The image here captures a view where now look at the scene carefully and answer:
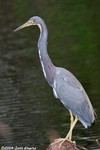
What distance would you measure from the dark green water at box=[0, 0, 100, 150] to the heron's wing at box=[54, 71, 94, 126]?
151 cm

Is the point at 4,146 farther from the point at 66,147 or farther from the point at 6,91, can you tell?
the point at 6,91

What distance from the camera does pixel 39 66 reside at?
1862 centimetres

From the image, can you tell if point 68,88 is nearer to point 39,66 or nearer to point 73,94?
point 73,94

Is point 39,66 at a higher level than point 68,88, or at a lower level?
lower

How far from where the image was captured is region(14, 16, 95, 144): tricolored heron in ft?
33.5

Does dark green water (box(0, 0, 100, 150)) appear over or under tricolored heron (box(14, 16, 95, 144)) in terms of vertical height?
under

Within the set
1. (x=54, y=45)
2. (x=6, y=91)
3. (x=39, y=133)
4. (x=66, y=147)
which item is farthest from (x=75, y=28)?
(x=66, y=147)

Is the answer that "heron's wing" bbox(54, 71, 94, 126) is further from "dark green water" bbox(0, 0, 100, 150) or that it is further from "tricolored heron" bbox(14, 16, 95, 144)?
"dark green water" bbox(0, 0, 100, 150)

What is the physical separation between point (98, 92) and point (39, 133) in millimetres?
2716

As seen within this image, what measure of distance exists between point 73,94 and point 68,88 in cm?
12

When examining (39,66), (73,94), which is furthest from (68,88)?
(39,66)

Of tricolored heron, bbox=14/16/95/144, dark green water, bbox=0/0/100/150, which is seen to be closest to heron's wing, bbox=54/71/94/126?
tricolored heron, bbox=14/16/95/144

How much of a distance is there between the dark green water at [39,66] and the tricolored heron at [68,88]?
148 cm

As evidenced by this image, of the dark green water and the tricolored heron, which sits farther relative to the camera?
the dark green water
